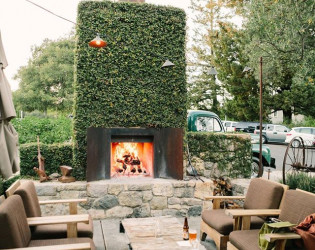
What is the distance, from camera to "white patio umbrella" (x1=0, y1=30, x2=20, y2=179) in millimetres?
4168

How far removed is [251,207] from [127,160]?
3455 millimetres

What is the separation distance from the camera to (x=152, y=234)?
445cm

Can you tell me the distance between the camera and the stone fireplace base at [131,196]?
703cm

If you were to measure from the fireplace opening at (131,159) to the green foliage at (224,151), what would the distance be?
102cm

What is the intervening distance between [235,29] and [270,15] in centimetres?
1138

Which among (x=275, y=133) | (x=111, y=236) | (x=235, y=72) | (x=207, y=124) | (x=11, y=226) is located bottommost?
(x=111, y=236)

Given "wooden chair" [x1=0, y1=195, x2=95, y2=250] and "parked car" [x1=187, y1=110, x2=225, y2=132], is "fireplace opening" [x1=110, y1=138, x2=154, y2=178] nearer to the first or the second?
"parked car" [x1=187, y1=110, x2=225, y2=132]

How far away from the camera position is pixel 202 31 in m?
26.2

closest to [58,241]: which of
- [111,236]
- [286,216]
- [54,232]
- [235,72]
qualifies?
[54,232]

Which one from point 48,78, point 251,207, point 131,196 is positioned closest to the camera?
point 251,207

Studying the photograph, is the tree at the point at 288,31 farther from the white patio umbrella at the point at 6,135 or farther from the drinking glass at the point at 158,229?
the white patio umbrella at the point at 6,135

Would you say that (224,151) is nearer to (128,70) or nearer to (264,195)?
(128,70)

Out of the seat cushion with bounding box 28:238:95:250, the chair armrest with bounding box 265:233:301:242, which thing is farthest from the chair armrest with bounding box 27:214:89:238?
the chair armrest with bounding box 265:233:301:242

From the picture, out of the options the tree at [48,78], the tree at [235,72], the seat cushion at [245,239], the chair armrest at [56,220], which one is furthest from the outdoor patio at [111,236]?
the tree at [48,78]
